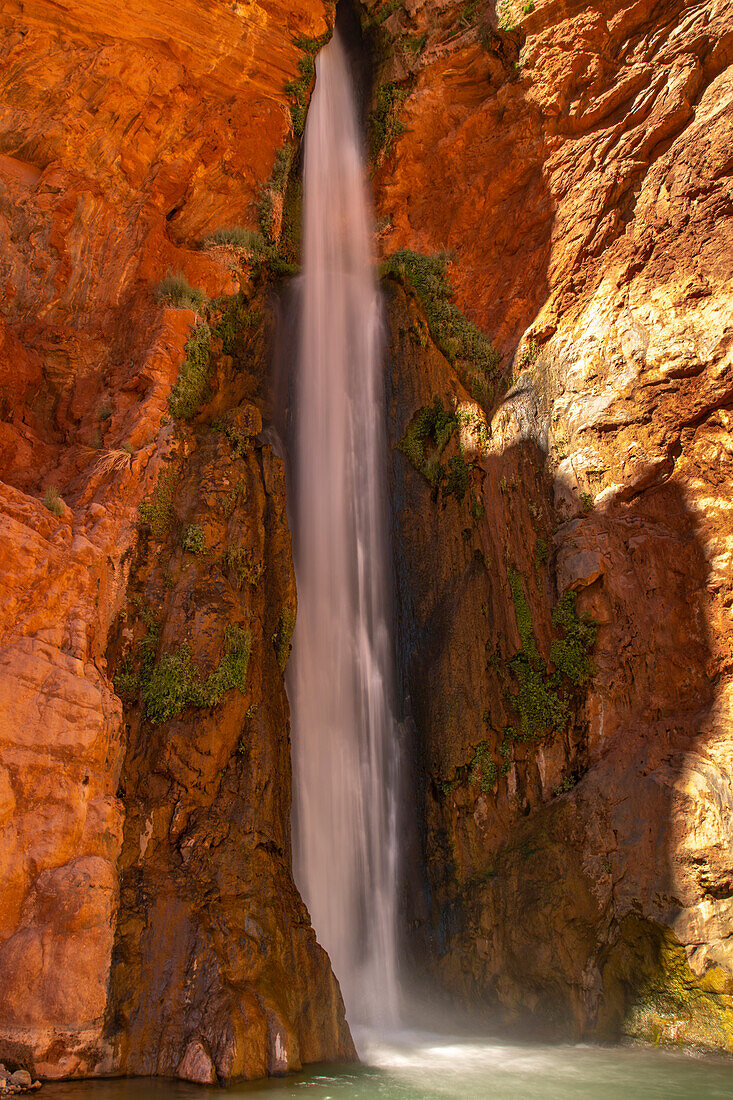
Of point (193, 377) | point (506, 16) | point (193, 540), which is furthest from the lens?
point (506, 16)

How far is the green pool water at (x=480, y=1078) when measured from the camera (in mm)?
6754

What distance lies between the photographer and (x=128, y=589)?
10508 millimetres

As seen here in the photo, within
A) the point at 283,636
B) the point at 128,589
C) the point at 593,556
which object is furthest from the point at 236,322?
the point at 593,556

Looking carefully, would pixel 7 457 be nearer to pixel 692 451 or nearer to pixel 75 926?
pixel 75 926

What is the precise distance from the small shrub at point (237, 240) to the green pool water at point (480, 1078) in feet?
49.3

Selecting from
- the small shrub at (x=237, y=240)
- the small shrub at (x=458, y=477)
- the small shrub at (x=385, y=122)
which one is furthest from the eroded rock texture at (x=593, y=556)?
the small shrub at (x=385, y=122)

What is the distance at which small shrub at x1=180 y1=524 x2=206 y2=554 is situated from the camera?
36.2 feet

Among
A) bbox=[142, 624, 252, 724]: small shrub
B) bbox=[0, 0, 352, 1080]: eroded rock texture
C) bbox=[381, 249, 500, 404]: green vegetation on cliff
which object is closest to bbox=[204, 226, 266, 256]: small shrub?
bbox=[0, 0, 352, 1080]: eroded rock texture

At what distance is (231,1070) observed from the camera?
7.24 meters

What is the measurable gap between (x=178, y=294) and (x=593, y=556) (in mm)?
9413

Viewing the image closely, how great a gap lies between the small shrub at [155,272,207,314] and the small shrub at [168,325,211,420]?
1.99ft

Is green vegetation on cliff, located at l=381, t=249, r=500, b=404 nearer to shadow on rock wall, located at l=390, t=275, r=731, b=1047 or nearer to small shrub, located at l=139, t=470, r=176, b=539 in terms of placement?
shadow on rock wall, located at l=390, t=275, r=731, b=1047

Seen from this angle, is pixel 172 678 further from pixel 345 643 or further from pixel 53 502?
pixel 345 643

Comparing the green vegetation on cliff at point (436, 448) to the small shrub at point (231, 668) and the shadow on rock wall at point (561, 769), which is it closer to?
the shadow on rock wall at point (561, 769)
